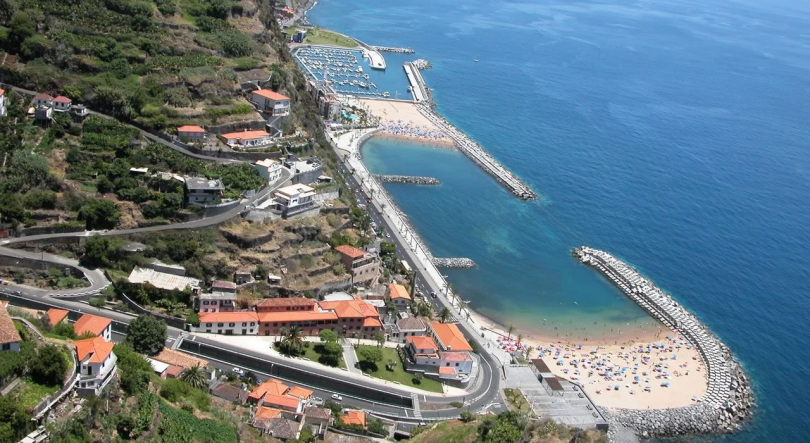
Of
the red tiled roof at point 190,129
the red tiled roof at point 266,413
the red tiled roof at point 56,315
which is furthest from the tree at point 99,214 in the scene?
the red tiled roof at point 266,413

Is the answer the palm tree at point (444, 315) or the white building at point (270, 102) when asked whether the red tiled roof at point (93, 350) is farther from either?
the white building at point (270, 102)

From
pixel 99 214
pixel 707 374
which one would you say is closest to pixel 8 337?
pixel 99 214

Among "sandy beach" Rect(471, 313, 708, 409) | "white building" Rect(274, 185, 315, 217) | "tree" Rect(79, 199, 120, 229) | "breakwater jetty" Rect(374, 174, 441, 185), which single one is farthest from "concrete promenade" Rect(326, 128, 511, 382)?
"tree" Rect(79, 199, 120, 229)

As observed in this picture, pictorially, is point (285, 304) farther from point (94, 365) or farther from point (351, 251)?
point (94, 365)

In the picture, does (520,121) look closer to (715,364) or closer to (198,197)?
(715,364)

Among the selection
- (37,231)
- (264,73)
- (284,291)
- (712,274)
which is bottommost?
(712,274)

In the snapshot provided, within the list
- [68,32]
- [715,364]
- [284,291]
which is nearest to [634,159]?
[715,364]

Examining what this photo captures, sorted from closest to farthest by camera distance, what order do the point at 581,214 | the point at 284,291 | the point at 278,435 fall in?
the point at 278,435
the point at 284,291
the point at 581,214
